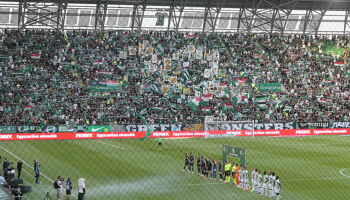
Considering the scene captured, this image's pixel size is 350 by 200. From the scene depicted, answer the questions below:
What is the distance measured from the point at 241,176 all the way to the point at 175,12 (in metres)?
36.0

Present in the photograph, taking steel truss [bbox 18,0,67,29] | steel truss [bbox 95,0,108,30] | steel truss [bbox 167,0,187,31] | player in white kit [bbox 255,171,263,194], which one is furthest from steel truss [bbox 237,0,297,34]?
player in white kit [bbox 255,171,263,194]

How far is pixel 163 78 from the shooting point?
58156 mm

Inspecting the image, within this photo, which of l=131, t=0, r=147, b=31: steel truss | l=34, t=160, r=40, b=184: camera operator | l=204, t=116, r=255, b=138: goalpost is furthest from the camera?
l=131, t=0, r=147, b=31: steel truss

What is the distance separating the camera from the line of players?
26219 millimetres

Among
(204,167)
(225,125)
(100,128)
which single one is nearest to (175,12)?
(225,125)

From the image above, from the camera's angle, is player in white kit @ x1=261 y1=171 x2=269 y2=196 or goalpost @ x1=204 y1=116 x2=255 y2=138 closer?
player in white kit @ x1=261 y1=171 x2=269 y2=196

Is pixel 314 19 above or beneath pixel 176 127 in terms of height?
above

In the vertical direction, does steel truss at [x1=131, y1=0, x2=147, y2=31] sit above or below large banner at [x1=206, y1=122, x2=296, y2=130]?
above

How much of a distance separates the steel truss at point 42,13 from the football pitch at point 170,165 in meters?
16.1

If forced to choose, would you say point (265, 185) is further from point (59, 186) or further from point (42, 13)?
point (42, 13)

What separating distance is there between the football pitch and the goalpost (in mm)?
2358

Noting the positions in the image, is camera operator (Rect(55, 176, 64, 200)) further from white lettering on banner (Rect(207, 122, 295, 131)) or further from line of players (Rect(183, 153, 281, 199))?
white lettering on banner (Rect(207, 122, 295, 131))

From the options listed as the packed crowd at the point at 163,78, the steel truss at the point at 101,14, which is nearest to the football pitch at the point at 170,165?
the packed crowd at the point at 163,78

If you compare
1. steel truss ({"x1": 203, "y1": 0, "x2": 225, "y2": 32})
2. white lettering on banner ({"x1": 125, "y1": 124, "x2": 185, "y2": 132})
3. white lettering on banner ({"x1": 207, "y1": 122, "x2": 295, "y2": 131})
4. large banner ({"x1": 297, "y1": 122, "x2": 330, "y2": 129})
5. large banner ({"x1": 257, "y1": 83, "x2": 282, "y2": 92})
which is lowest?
white lettering on banner ({"x1": 125, "y1": 124, "x2": 185, "y2": 132})
